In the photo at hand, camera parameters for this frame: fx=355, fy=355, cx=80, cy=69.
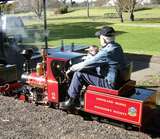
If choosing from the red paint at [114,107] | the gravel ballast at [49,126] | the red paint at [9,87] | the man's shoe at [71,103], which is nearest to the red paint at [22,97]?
the gravel ballast at [49,126]

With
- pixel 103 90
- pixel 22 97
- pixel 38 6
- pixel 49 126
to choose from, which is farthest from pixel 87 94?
pixel 38 6

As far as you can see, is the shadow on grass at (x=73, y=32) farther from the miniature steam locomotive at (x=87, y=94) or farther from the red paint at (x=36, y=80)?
the miniature steam locomotive at (x=87, y=94)

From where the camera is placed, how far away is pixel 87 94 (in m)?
6.71

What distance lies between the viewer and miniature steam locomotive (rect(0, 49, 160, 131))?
20.8 ft

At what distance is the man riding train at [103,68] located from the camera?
21.6ft

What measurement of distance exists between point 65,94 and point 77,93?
603 mm

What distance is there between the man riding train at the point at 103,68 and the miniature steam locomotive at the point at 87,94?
0.15 meters

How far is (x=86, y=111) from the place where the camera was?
22.4 feet

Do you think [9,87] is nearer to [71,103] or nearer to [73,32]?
[71,103]

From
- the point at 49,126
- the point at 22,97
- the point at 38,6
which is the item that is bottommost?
the point at 49,126

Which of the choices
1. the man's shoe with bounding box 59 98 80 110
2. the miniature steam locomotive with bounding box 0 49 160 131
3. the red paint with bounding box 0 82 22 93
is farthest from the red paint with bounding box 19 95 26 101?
the man's shoe with bounding box 59 98 80 110

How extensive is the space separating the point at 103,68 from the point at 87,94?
58cm

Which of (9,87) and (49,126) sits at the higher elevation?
(9,87)

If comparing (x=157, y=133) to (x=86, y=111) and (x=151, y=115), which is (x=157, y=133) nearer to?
(x=151, y=115)
